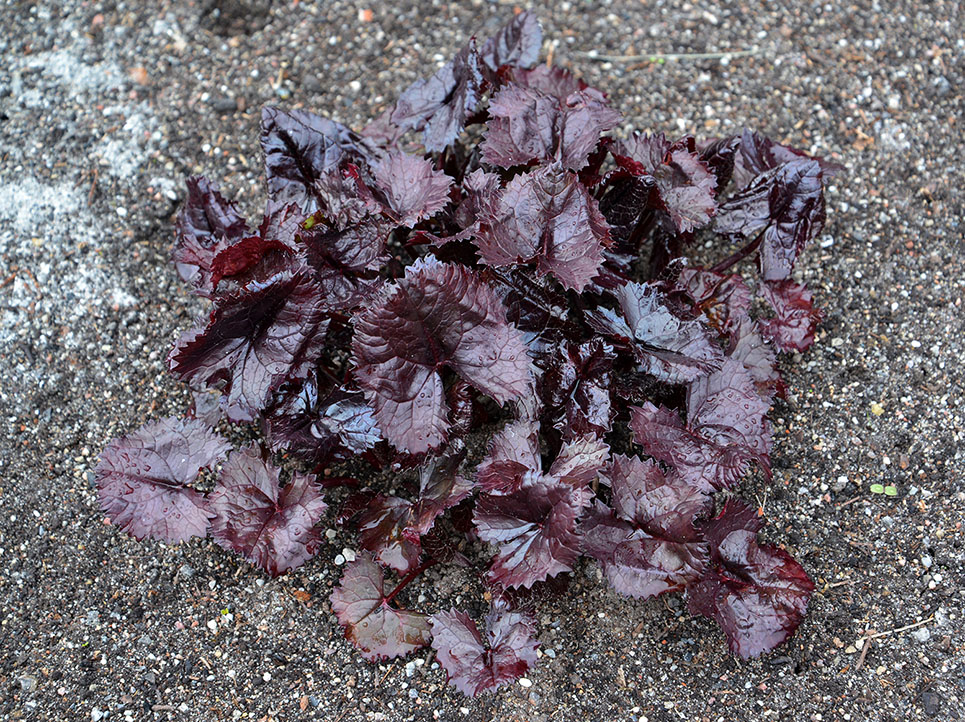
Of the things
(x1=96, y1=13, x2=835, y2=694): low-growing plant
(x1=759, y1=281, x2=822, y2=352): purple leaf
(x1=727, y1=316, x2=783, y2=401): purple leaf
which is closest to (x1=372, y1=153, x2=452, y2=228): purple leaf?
(x1=96, y1=13, x2=835, y2=694): low-growing plant

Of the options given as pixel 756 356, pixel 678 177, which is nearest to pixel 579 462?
pixel 756 356

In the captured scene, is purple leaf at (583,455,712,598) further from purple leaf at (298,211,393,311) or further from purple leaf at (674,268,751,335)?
purple leaf at (298,211,393,311)

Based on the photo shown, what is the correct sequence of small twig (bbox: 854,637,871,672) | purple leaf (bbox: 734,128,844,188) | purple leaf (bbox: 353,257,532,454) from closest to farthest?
purple leaf (bbox: 353,257,532,454) < small twig (bbox: 854,637,871,672) < purple leaf (bbox: 734,128,844,188)

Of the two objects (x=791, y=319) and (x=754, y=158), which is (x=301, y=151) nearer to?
(x=754, y=158)

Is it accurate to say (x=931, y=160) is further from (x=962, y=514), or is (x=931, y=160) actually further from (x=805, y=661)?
(x=805, y=661)

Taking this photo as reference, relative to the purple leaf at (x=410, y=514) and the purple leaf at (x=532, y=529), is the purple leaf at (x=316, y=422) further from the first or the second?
the purple leaf at (x=532, y=529)

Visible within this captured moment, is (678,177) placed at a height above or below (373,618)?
above

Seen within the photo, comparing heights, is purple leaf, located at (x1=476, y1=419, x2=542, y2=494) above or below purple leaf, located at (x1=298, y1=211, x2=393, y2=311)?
below

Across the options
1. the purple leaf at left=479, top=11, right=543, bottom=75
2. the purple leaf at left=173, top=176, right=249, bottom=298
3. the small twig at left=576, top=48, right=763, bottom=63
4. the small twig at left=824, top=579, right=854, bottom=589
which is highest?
the purple leaf at left=479, top=11, right=543, bottom=75

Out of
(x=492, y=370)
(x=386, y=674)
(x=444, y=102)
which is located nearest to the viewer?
(x=492, y=370)
